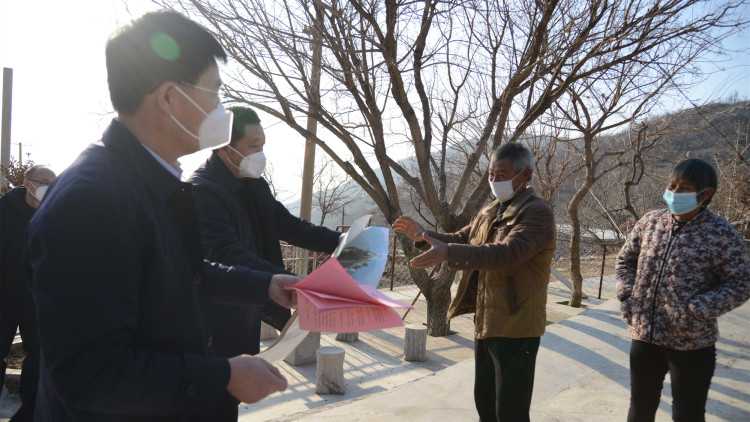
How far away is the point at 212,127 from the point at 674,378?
2.52 m

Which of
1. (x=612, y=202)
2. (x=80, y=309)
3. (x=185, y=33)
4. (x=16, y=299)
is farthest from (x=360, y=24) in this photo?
(x=612, y=202)

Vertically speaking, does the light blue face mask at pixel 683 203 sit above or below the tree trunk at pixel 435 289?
above

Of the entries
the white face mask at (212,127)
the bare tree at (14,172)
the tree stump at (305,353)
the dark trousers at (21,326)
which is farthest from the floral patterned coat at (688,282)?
the bare tree at (14,172)

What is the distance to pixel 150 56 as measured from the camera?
1125mm

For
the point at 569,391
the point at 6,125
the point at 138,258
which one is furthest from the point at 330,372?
the point at 6,125

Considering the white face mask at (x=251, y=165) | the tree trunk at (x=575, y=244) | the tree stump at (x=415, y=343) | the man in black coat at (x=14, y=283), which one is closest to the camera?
the white face mask at (x=251, y=165)

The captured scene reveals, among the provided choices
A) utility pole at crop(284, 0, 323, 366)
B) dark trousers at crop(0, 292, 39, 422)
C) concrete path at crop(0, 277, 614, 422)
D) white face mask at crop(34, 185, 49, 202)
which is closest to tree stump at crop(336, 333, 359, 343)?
concrete path at crop(0, 277, 614, 422)

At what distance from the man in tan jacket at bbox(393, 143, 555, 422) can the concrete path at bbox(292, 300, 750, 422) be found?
3.41ft

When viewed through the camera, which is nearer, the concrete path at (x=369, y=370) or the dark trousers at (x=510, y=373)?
the dark trousers at (x=510, y=373)

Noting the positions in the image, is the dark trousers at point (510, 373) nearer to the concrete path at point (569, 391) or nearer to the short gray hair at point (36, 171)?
the concrete path at point (569, 391)

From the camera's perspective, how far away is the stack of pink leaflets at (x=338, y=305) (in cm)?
122

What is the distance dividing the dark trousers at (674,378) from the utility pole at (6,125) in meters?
9.31

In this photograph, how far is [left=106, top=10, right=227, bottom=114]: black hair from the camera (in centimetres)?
111

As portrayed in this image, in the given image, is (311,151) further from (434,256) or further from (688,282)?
(688,282)
